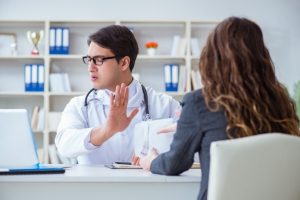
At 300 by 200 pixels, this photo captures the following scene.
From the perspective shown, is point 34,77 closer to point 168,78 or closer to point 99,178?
point 168,78

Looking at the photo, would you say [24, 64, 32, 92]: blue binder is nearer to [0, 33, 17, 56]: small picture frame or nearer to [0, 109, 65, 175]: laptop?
[0, 33, 17, 56]: small picture frame

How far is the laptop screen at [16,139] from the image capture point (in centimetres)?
210

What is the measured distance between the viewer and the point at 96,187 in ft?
6.46

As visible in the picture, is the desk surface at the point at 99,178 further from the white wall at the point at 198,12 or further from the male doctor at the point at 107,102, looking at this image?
the white wall at the point at 198,12

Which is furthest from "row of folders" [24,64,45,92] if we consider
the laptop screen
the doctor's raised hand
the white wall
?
the laptop screen

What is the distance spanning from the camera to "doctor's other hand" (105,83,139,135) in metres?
2.18

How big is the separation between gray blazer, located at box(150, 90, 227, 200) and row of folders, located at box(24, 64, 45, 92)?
395 cm

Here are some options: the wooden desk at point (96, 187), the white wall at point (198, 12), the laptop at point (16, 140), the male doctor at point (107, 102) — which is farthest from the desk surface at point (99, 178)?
the white wall at point (198, 12)

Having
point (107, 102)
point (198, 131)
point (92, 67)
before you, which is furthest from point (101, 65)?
point (198, 131)

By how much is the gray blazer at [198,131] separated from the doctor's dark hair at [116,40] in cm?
91

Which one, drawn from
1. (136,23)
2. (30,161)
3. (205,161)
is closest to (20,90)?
(136,23)

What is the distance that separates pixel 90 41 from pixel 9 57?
3.12 m

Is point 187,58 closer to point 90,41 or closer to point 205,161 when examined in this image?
point 90,41

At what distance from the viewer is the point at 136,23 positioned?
5742 mm
